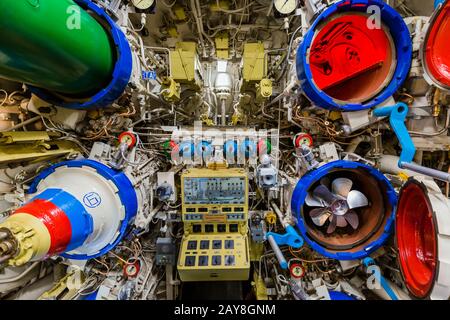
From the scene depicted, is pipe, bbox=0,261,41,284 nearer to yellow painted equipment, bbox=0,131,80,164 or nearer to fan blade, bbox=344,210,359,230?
yellow painted equipment, bbox=0,131,80,164

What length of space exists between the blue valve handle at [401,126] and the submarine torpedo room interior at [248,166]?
0.01m

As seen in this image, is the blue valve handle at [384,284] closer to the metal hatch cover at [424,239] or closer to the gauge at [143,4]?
the metal hatch cover at [424,239]

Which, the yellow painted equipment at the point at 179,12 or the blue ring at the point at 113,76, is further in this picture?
the yellow painted equipment at the point at 179,12

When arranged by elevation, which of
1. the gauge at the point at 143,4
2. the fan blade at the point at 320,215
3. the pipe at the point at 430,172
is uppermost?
the gauge at the point at 143,4

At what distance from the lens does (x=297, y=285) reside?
195cm

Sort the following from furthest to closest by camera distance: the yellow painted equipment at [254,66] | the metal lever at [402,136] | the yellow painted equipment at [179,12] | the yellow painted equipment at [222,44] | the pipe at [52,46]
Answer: the yellow painted equipment at [222,44], the yellow painted equipment at [179,12], the yellow painted equipment at [254,66], the metal lever at [402,136], the pipe at [52,46]

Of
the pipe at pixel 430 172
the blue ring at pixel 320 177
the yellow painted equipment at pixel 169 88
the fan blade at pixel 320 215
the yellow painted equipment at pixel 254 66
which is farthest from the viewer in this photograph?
the yellow painted equipment at pixel 254 66

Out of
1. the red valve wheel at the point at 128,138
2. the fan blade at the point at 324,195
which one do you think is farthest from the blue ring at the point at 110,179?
the fan blade at the point at 324,195

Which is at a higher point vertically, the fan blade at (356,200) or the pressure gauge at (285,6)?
the pressure gauge at (285,6)

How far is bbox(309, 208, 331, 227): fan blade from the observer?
187cm

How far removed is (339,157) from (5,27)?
2.50 metres

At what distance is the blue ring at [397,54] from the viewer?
1.62 metres

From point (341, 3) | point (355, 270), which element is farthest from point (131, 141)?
point (355, 270)

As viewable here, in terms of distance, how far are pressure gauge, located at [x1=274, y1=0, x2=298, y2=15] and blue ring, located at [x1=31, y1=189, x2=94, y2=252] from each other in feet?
8.63
